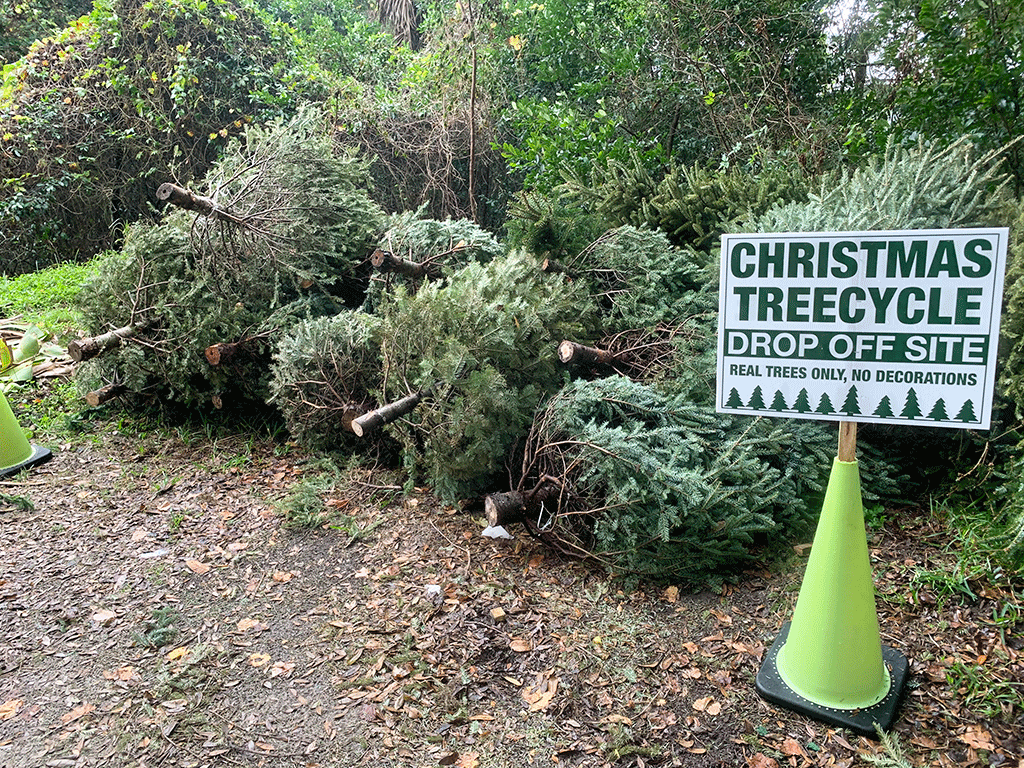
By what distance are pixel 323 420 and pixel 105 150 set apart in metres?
7.13

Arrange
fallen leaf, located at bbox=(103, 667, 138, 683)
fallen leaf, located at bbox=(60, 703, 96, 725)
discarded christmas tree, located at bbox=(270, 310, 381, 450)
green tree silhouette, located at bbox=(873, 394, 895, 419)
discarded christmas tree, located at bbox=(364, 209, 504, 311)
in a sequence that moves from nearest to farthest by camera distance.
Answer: green tree silhouette, located at bbox=(873, 394, 895, 419)
fallen leaf, located at bbox=(60, 703, 96, 725)
fallen leaf, located at bbox=(103, 667, 138, 683)
discarded christmas tree, located at bbox=(270, 310, 381, 450)
discarded christmas tree, located at bbox=(364, 209, 504, 311)

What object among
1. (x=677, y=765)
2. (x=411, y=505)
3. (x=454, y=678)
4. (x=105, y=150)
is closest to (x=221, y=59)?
(x=105, y=150)

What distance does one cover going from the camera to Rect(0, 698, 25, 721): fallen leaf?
2.46 m

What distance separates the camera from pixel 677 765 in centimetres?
224

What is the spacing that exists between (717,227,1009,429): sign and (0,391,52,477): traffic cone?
4437 millimetres

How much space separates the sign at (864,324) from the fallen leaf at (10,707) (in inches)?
112

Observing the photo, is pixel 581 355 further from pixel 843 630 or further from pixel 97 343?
pixel 97 343

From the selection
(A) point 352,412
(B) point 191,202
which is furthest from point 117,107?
(A) point 352,412

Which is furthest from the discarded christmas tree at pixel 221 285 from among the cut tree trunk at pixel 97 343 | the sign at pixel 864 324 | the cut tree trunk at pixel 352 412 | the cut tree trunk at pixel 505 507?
the sign at pixel 864 324

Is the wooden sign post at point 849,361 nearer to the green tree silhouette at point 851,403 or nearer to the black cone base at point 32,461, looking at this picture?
the green tree silhouette at point 851,403

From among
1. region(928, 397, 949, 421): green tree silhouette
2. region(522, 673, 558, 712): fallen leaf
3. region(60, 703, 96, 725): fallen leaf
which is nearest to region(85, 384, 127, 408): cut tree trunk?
region(60, 703, 96, 725): fallen leaf

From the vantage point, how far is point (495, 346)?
3.65 m

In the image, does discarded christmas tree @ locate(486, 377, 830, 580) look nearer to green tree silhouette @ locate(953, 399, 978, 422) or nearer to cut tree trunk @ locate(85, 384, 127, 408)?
green tree silhouette @ locate(953, 399, 978, 422)

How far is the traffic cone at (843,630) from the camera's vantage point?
234 cm
